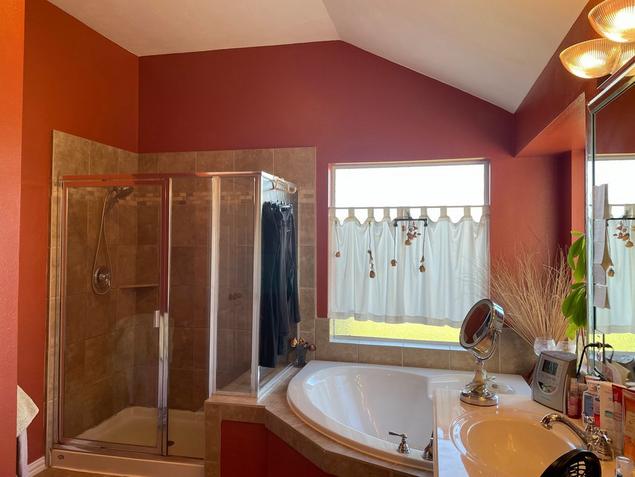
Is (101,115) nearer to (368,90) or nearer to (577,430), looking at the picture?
(368,90)

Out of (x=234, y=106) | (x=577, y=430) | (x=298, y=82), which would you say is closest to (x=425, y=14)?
(x=298, y=82)

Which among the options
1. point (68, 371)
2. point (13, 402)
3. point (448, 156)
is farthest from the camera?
point (448, 156)

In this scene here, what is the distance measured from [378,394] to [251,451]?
96 cm

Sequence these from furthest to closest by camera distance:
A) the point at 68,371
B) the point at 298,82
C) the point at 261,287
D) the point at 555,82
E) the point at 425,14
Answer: the point at 298,82, the point at 68,371, the point at 261,287, the point at 425,14, the point at 555,82

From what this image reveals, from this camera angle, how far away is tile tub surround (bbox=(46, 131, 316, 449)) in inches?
114

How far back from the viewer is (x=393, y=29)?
273cm

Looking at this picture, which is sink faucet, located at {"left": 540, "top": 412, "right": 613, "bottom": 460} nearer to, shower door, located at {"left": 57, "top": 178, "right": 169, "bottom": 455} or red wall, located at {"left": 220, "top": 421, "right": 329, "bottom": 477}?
red wall, located at {"left": 220, "top": 421, "right": 329, "bottom": 477}

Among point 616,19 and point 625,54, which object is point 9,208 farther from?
point 625,54

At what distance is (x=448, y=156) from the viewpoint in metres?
3.23

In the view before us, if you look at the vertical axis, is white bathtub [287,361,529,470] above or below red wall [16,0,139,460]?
below

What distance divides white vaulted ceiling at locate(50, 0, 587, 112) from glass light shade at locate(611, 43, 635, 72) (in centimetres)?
37

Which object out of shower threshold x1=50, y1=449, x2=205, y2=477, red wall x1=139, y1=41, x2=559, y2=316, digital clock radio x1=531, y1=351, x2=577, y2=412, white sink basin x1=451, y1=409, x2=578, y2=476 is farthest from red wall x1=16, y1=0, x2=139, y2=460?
digital clock radio x1=531, y1=351, x2=577, y2=412

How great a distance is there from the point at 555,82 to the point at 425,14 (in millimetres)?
747

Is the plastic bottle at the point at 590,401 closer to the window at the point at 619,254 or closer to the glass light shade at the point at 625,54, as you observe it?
the window at the point at 619,254
